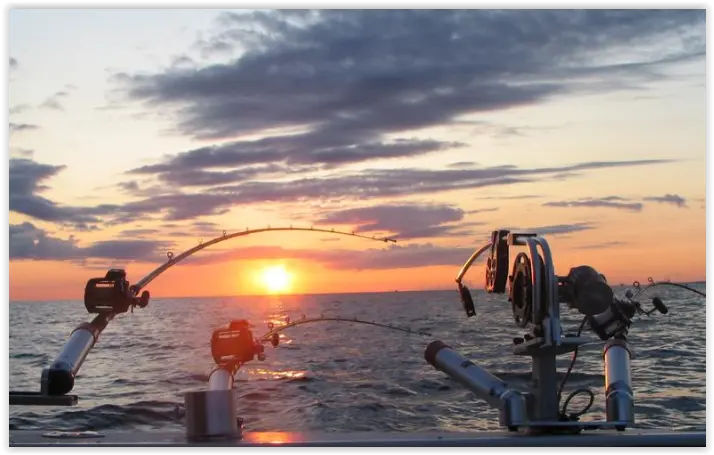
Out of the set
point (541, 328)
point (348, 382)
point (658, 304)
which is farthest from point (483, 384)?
point (348, 382)

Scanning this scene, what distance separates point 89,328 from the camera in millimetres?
6359

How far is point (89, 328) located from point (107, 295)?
32cm

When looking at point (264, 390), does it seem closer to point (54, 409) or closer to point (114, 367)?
point (54, 409)

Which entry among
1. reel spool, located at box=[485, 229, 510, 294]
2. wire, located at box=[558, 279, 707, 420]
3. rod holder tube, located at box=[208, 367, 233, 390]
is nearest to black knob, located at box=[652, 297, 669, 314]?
wire, located at box=[558, 279, 707, 420]

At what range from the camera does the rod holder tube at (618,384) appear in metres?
6.07

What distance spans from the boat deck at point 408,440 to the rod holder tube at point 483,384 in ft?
0.75

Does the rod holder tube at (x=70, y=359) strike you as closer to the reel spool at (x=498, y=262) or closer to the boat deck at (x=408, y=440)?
the boat deck at (x=408, y=440)

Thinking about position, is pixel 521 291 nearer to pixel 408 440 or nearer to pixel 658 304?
pixel 408 440

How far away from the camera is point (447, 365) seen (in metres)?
6.12

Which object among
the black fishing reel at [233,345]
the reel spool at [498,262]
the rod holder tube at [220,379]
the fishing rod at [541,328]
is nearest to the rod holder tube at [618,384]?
the fishing rod at [541,328]

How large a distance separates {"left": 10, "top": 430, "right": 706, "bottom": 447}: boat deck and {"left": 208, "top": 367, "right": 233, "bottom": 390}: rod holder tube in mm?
2054
